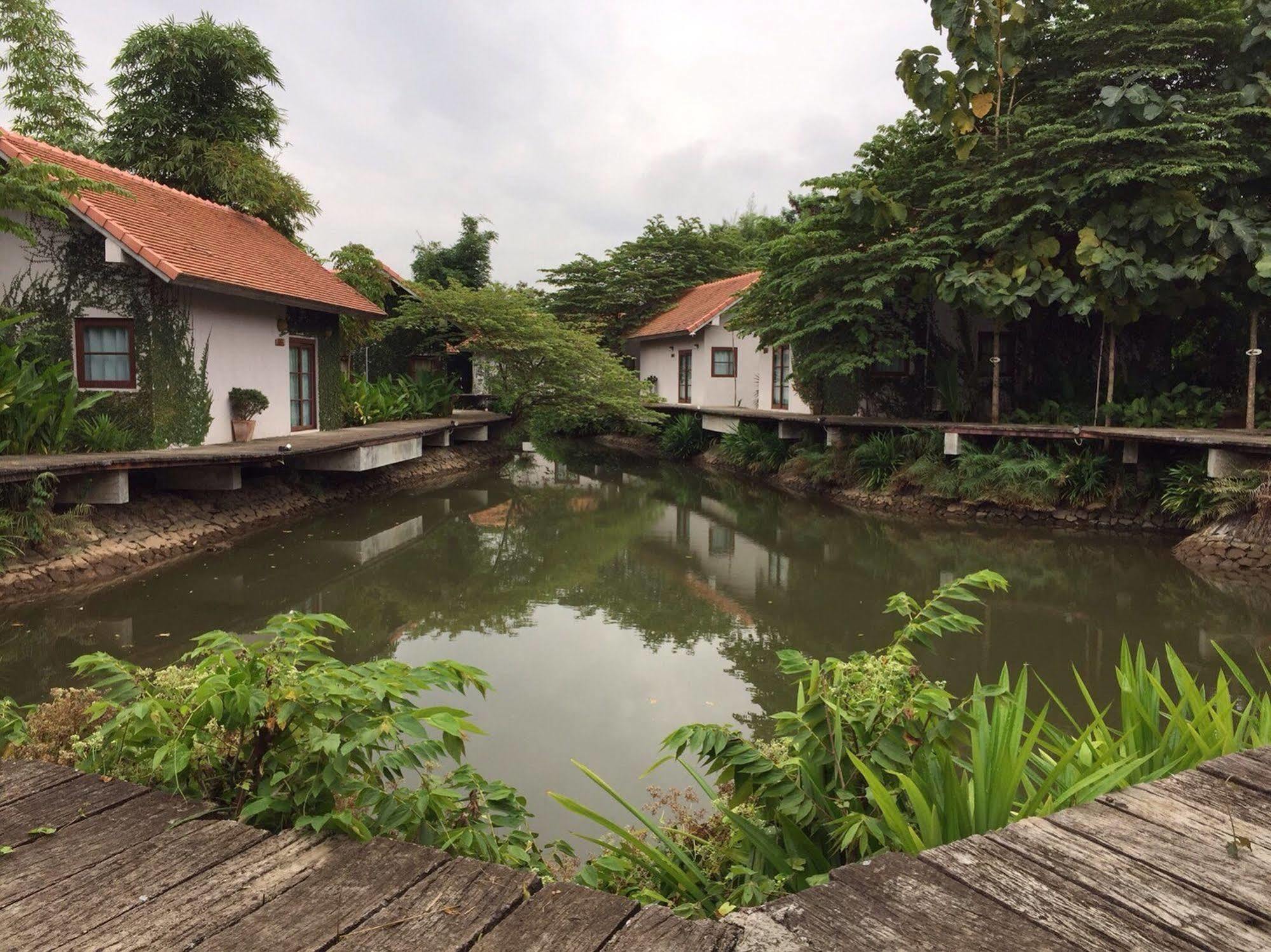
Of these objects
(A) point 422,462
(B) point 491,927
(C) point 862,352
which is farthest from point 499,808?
(A) point 422,462

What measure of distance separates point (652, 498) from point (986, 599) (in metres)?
8.60

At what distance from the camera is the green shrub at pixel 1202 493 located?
980 cm

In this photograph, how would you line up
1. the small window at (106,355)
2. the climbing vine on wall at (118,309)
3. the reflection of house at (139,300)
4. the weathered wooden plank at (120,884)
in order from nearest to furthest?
1. the weathered wooden plank at (120,884)
2. the reflection of house at (139,300)
3. the climbing vine on wall at (118,309)
4. the small window at (106,355)

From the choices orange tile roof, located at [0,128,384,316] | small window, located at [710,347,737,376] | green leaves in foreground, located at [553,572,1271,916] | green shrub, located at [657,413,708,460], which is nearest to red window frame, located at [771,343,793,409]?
small window, located at [710,347,737,376]

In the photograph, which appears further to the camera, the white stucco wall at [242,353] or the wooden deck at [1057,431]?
the white stucco wall at [242,353]

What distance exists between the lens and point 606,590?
924 centimetres

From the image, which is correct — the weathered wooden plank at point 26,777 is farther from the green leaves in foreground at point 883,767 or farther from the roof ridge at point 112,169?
the roof ridge at point 112,169

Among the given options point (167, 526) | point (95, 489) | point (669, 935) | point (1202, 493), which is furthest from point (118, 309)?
point (1202, 493)

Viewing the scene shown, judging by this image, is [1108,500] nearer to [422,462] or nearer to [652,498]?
[652,498]

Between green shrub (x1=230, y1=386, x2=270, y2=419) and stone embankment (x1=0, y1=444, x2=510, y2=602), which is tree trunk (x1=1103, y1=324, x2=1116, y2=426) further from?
green shrub (x1=230, y1=386, x2=270, y2=419)

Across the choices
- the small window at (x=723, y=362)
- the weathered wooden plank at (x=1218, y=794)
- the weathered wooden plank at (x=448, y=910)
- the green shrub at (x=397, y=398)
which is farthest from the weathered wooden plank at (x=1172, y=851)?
the small window at (x=723, y=362)

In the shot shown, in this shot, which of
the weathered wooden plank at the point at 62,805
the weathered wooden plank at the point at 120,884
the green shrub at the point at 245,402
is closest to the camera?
the weathered wooden plank at the point at 120,884

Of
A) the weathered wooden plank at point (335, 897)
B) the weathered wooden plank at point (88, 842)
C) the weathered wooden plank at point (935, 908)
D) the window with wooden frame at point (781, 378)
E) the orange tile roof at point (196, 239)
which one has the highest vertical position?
the orange tile roof at point (196, 239)

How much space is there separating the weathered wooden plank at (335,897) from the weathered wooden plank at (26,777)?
734 mm
